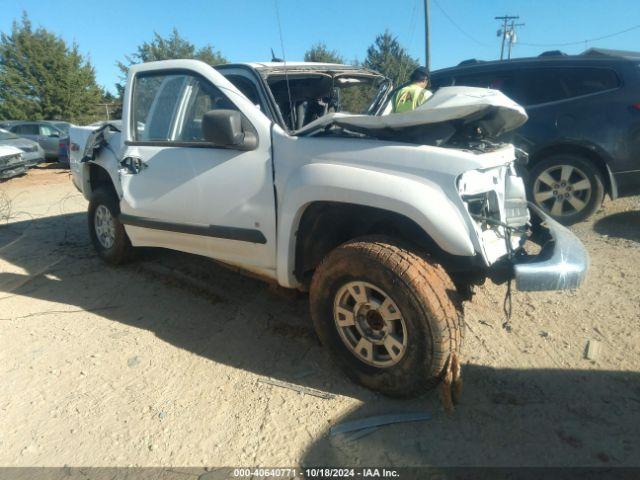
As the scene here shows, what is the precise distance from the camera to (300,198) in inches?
104

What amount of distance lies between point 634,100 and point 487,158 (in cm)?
349

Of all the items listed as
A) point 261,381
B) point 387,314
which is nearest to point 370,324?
point 387,314

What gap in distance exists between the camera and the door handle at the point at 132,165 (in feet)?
11.8

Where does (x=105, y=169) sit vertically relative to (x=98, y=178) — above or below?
above

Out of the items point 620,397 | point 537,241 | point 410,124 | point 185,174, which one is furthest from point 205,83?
point 620,397

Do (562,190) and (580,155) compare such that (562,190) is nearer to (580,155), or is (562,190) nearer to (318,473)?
(580,155)

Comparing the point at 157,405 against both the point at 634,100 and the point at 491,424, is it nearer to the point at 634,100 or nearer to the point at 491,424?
the point at 491,424

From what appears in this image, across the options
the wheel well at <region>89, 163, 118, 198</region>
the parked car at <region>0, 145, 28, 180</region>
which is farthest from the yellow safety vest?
the parked car at <region>0, 145, 28, 180</region>

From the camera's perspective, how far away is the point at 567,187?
5.13m

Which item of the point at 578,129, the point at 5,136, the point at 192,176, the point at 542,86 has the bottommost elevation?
the point at 5,136

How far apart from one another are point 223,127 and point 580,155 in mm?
4216

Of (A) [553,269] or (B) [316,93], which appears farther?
(B) [316,93]

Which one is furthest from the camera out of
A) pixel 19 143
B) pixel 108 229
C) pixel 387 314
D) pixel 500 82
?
pixel 19 143

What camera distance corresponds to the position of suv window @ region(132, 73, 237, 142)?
3.29 meters
